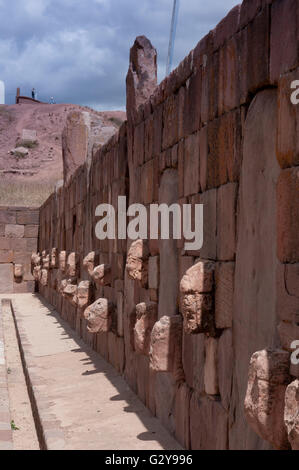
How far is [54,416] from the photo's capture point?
5.58 metres

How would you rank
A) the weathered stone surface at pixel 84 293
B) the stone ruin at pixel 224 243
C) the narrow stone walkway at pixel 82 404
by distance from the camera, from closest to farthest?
the stone ruin at pixel 224 243
the narrow stone walkway at pixel 82 404
the weathered stone surface at pixel 84 293

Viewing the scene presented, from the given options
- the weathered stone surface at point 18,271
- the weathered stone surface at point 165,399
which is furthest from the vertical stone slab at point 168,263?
the weathered stone surface at point 18,271

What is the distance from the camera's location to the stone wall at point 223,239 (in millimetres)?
2869

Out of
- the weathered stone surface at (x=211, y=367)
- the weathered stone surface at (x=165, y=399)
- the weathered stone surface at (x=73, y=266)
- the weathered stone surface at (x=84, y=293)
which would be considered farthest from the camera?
the weathered stone surface at (x=73, y=266)

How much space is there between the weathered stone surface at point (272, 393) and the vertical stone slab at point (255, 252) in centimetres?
26

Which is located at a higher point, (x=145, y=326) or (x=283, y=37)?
(x=283, y=37)

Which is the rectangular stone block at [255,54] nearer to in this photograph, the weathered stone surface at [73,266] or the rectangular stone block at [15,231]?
the weathered stone surface at [73,266]

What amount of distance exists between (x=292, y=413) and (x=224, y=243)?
1443mm

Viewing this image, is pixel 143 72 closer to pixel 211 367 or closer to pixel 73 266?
pixel 211 367

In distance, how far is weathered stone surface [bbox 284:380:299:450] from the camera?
2.42 meters

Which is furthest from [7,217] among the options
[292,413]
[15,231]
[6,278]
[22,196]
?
[292,413]

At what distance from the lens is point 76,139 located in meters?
13.3

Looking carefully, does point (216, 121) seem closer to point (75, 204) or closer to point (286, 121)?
point (286, 121)

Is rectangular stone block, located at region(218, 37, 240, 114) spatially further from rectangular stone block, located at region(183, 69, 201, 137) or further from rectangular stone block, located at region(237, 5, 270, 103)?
rectangular stone block, located at region(183, 69, 201, 137)
